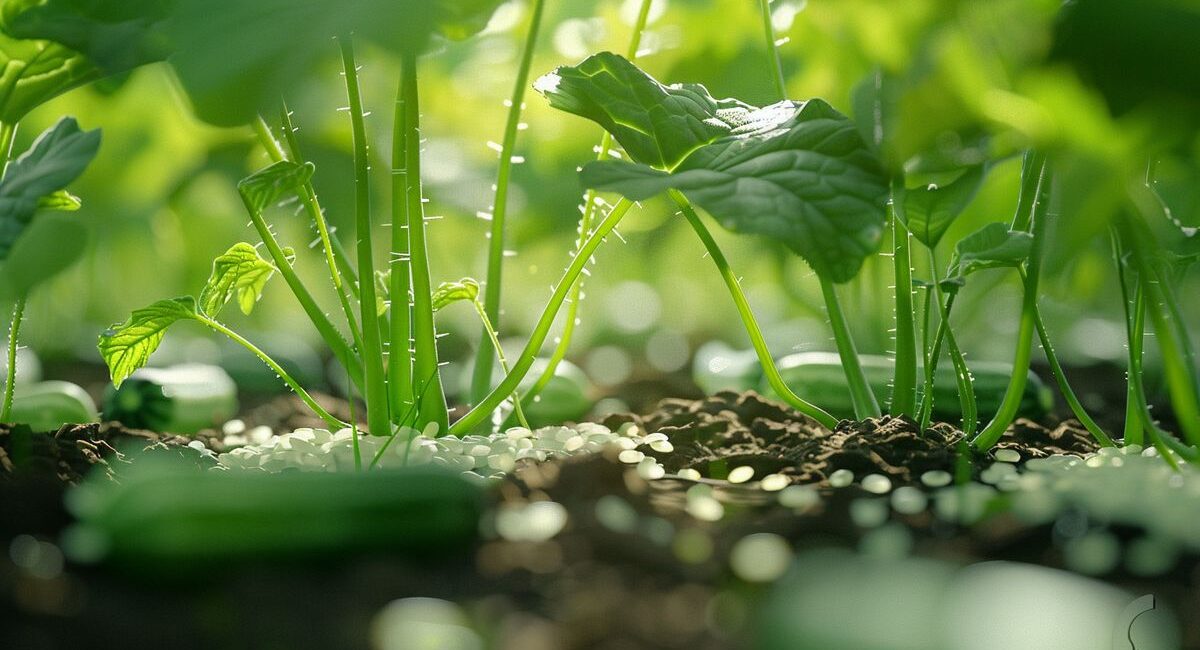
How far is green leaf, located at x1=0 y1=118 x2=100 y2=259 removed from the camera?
31.9 inches

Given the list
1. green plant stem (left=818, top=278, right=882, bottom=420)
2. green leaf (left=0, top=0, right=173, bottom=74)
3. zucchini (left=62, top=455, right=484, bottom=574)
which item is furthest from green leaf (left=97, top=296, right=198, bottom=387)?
green plant stem (left=818, top=278, right=882, bottom=420)

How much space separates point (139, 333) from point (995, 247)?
2.77ft

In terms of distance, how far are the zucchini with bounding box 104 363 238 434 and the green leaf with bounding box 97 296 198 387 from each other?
32 cm

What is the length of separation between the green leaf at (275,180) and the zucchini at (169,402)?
568 millimetres

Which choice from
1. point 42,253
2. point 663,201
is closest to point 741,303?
point 42,253

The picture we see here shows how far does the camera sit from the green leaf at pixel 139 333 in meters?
0.97

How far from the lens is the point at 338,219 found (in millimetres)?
2131

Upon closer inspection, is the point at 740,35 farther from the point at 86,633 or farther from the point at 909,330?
the point at 86,633

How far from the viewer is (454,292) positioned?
3.49 ft

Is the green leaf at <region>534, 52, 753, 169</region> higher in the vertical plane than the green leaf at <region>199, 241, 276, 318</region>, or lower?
higher

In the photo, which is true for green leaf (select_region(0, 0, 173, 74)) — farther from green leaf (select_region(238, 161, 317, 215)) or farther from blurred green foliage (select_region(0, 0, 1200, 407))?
green leaf (select_region(238, 161, 317, 215))

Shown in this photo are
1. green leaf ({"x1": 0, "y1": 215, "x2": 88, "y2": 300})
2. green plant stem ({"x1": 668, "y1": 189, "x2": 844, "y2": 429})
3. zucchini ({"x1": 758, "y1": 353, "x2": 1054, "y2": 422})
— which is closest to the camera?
green plant stem ({"x1": 668, "y1": 189, "x2": 844, "y2": 429})

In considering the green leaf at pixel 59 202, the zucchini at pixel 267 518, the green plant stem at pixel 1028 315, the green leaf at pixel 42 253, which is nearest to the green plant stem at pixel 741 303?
the green plant stem at pixel 1028 315

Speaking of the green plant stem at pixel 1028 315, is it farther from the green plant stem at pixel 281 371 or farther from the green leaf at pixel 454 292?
the green plant stem at pixel 281 371
